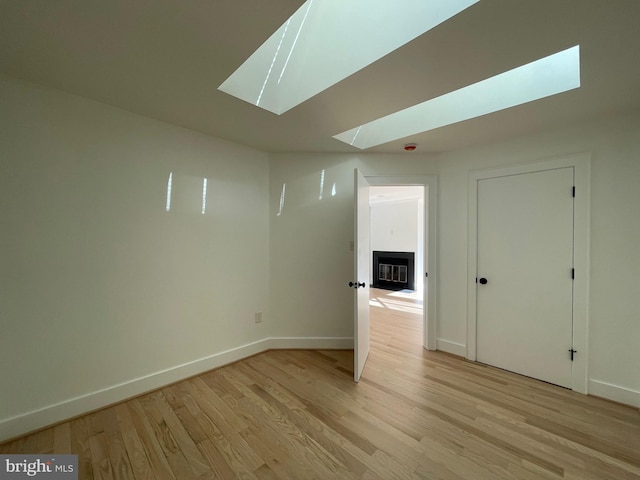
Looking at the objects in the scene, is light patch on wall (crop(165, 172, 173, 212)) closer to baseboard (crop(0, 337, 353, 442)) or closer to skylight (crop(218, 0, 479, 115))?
skylight (crop(218, 0, 479, 115))

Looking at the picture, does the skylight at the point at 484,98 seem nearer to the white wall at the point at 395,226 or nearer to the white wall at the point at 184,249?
the white wall at the point at 184,249

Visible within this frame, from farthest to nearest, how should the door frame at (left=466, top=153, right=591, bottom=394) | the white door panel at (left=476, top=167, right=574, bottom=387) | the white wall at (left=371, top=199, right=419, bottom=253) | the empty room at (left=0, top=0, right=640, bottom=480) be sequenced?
the white wall at (left=371, top=199, right=419, bottom=253), the white door panel at (left=476, top=167, right=574, bottom=387), the door frame at (left=466, top=153, right=591, bottom=394), the empty room at (left=0, top=0, right=640, bottom=480)

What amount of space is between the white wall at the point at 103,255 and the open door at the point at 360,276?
1289 millimetres

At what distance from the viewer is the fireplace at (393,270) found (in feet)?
21.1

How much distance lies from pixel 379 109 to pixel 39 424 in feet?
10.7

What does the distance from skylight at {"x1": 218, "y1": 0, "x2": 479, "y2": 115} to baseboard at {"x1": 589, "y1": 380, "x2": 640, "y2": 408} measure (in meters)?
2.98

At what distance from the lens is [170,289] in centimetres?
227

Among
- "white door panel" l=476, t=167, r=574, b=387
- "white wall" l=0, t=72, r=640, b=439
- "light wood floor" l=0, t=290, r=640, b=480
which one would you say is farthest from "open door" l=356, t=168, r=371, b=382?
"white door panel" l=476, t=167, r=574, b=387

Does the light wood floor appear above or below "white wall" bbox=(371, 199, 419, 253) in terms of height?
below

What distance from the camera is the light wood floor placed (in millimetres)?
1424

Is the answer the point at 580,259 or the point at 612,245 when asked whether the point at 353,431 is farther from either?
the point at 612,245

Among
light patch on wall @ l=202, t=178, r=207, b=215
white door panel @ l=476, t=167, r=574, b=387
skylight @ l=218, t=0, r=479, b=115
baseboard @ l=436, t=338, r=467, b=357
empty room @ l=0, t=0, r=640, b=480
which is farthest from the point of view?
baseboard @ l=436, t=338, r=467, b=357

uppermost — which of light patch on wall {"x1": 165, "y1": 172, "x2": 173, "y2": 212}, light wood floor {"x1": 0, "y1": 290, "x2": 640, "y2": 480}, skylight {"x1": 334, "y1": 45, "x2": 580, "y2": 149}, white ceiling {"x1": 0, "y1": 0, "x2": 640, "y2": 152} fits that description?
skylight {"x1": 334, "y1": 45, "x2": 580, "y2": 149}

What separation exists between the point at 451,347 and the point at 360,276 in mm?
1508
